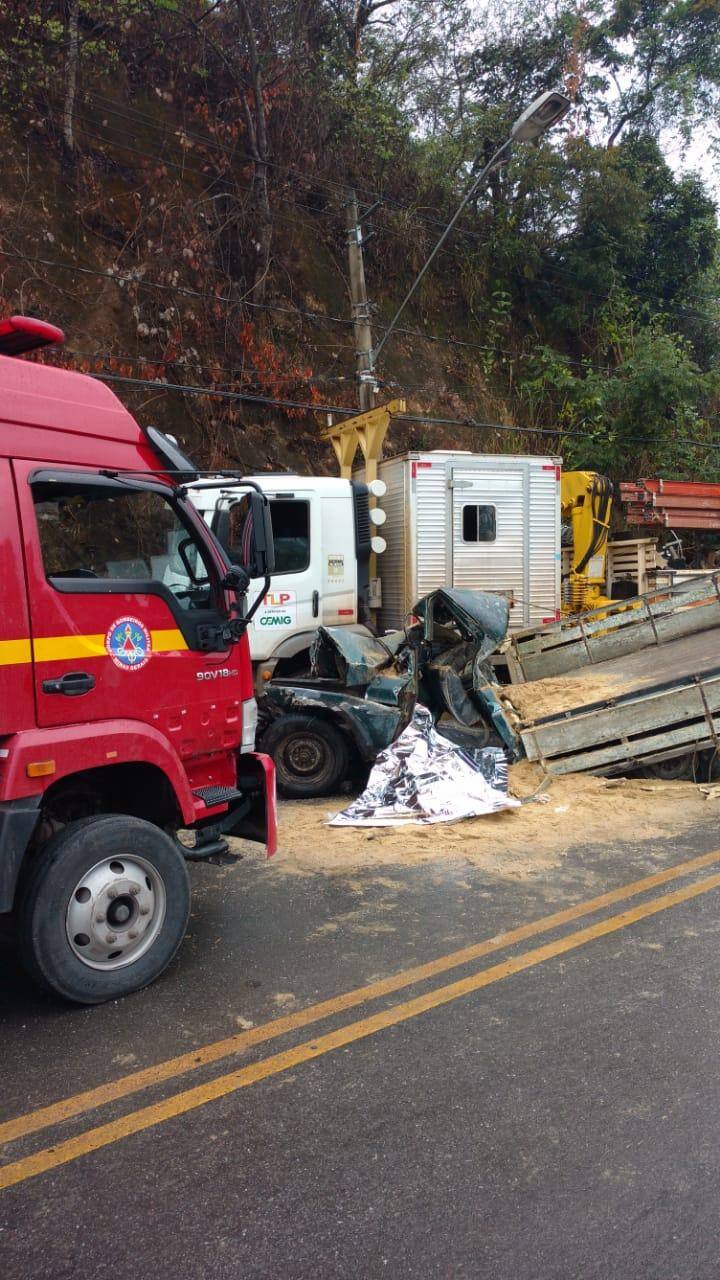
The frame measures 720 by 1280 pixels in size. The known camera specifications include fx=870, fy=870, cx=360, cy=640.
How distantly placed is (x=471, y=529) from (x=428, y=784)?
192 inches

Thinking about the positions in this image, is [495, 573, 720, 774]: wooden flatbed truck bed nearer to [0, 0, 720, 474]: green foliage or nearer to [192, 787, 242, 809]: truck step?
[192, 787, 242, 809]: truck step

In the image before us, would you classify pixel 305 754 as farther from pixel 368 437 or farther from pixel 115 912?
pixel 368 437

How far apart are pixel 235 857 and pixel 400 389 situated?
16790 mm

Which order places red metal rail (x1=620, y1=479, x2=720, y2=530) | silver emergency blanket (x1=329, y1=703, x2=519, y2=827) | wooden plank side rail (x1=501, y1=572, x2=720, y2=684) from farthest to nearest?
red metal rail (x1=620, y1=479, x2=720, y2=530) → wooden plank side rail (x1=501, y1=572, x2=720, y2=684) → silver emergency blanket (x1=329, y1=703, x2=519, y2=827)

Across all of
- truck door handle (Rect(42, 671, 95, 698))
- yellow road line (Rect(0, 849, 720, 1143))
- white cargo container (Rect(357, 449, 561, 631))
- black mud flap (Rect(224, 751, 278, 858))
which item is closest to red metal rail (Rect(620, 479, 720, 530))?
white cargo container (Rect(357, 449, 561, 631))

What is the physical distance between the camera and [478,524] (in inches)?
434

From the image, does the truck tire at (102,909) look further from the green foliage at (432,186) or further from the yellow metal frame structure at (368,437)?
the green foliage at (432,186)

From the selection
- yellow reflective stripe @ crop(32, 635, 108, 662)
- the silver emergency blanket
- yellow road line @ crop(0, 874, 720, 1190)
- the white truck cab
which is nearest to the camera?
yellow road line @ crop(0, 874, 720, 1190)

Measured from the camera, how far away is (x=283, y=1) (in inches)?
694

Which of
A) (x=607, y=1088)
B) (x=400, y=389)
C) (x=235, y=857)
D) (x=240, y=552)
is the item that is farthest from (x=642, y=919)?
(x=400, y=389)

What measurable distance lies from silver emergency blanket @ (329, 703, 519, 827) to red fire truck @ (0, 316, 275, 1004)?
2.32 metres

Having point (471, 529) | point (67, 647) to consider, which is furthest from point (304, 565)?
point (67, 647)

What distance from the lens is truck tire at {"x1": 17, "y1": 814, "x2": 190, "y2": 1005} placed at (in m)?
3.61

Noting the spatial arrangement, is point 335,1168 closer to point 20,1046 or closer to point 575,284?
point 20,1046
